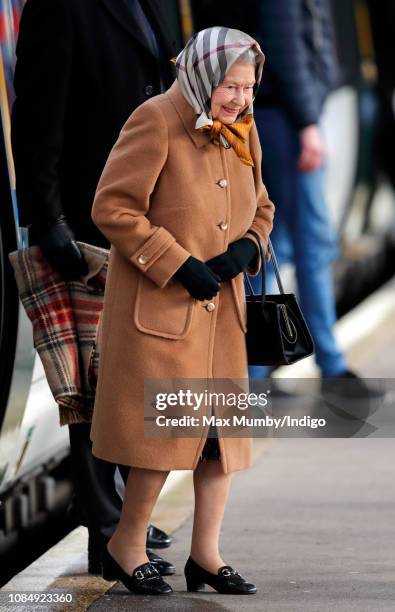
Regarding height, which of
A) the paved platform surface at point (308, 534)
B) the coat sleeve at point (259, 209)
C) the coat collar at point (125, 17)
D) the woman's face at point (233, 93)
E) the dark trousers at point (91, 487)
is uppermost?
the coat collar at point (125, 17)

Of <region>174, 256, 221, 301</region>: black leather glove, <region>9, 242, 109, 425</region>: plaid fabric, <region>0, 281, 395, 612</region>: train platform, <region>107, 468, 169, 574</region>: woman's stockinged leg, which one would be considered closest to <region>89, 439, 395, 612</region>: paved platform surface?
<region>0, 281, 395, 612</region>: train platform

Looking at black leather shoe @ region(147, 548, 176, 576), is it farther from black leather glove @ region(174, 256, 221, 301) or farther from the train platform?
black leather glove @ region(174, 256, 221, 301)

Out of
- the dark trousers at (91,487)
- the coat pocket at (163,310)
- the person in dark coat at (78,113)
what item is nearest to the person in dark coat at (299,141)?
the person in dark coat at (78,113)

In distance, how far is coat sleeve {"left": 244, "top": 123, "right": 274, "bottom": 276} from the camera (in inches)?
157

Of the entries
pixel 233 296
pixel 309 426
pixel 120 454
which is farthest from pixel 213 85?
pixel 309 426

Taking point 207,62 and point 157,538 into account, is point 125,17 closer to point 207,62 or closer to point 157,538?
point 207,62

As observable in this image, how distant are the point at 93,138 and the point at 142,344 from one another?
73 centimetres

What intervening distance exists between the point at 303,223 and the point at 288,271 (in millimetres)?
891

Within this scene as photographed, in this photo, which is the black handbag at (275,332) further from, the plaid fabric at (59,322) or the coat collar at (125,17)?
the coat collar at (125,17)

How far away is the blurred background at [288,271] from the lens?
4793 millimetres

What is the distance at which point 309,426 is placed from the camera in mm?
6750

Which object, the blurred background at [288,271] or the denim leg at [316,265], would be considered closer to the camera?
the blurred background at [288,271]

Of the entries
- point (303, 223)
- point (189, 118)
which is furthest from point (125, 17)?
point (303, 223)

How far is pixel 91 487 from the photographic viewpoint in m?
4.32
